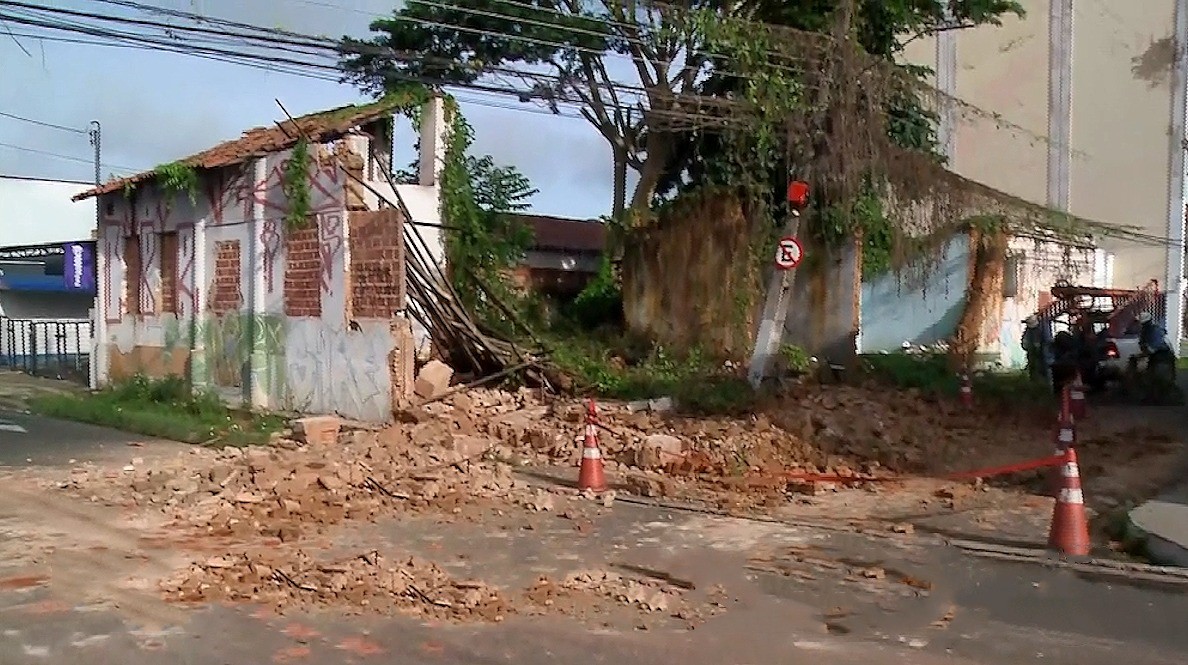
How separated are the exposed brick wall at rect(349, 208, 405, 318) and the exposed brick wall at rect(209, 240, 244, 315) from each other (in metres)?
3.32

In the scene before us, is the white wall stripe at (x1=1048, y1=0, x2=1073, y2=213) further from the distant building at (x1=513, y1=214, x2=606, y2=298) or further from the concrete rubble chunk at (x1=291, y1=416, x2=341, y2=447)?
the concrete rubble chunk at (x1=291, y1=416, x2=341, y2=447)

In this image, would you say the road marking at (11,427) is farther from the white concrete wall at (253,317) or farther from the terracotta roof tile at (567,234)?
the terracotta roof tile at (567,234)

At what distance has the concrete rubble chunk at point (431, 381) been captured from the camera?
1565 cm

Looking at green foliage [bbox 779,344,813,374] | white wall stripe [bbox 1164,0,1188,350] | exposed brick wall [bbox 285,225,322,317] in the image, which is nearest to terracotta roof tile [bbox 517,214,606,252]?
green foliage [bbox 779,344,813,374]

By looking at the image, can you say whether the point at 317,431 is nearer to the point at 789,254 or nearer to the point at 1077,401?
the point at 789,254

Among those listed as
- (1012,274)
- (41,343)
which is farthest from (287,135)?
(41,343)

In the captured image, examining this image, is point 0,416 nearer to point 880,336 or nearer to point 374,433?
point 374,433

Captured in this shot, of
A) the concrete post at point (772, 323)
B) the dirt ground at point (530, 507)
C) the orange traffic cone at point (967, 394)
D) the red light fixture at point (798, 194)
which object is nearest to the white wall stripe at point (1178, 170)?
the dirt ground at point (530, 507)

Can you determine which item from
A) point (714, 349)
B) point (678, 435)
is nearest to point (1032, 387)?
point (714, 349)

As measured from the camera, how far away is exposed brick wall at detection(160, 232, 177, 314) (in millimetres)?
20453

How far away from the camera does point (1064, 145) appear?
1459 inches

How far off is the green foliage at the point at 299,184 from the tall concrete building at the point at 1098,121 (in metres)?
23.9

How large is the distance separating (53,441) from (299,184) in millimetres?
5231

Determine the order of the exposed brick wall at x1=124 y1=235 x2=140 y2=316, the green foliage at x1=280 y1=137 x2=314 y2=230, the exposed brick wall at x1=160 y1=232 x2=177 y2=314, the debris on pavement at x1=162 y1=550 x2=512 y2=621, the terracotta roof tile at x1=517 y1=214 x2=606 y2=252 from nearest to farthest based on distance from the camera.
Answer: the debris on pavement at x1=162 y1=550 x2=512 y2=621 < the green foliage at x1=280 y1=137 x2=314 y2=230 < the exposed brick wall at x1=160 y1=232 x2=177 y2=314 < the exposed brick wall at x1=124 y1=235 x2=140 y2=316 < the terracotta roof tile at x1=517 y1=214 x2=606 y2=252
